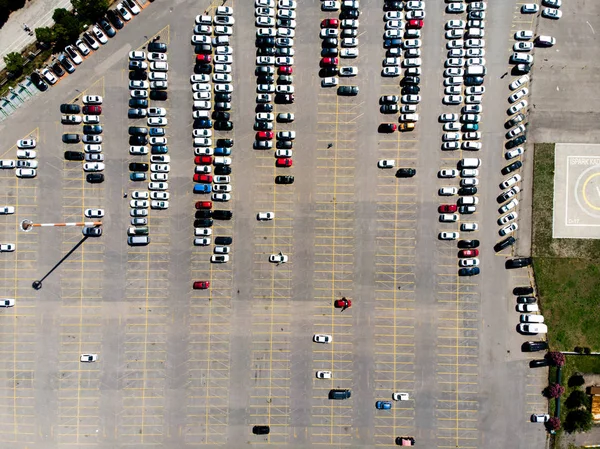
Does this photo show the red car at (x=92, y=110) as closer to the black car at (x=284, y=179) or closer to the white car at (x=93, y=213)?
the white car at (x=93, y=213)

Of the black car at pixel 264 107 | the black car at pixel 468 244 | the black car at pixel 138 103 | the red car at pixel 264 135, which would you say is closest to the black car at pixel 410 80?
the black car at pixel 264 107

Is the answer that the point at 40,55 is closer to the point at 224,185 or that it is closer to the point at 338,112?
the point at 224,185

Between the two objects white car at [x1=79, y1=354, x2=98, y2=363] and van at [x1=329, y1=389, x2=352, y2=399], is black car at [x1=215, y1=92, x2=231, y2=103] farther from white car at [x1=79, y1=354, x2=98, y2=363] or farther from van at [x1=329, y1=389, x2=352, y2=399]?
van at [x1=329, y1=389, x2=352, y2=399]

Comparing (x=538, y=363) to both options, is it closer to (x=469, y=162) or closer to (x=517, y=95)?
(x=469, y=162)

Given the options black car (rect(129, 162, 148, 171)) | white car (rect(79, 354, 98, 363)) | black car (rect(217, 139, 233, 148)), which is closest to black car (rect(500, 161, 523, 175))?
black car (rect(217, 139, 233, 148))

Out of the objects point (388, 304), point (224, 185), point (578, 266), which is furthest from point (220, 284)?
point (578, 266)
